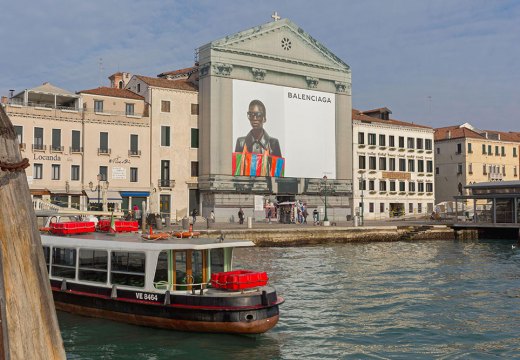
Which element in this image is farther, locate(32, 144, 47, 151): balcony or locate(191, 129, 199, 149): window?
locate(191, 129, 199, 149): window

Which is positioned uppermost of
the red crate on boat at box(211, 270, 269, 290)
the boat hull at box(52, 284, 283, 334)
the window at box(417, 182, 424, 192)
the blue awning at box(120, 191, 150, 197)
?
the window at box(417, 182, 424, 192)

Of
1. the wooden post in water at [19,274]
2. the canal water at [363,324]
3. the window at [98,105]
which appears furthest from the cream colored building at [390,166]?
the wooden post in water at [19,274]

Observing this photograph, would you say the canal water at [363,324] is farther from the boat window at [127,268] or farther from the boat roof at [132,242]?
the boat roof at [132,242]

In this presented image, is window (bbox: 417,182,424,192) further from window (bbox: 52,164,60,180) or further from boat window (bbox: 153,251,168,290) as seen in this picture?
boat window (bbox: 153,251,168,290)

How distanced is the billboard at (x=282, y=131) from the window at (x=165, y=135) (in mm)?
5928

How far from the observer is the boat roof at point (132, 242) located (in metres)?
14.2

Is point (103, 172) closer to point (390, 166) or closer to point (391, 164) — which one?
point (390, 166)

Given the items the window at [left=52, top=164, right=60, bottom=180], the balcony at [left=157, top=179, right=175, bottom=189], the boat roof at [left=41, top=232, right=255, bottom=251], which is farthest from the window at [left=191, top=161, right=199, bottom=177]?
the boat roof at [left=41, top=232, right=255, bottom=251]

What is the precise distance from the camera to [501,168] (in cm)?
7556

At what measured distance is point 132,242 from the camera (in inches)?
580

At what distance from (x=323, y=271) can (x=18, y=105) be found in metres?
30.0

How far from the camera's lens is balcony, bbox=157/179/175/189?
50.3 m

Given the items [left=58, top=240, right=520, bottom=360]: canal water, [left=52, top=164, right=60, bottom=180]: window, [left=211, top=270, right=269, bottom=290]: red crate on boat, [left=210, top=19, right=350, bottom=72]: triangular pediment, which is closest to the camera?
[left=58, top=240, right=520, bottom=360]: canal water

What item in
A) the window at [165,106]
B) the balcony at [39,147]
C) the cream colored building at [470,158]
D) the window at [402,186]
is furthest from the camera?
the cream colored building at [470,158]
